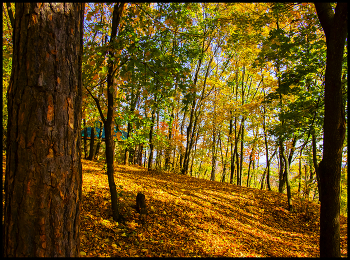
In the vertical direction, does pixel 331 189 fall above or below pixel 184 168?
above

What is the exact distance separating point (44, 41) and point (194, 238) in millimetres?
4513

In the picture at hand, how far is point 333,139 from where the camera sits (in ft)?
10.7

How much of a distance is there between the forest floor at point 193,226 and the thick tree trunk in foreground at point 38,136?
1.92m

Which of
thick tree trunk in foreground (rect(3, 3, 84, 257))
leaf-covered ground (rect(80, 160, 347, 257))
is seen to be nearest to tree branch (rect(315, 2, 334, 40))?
thick tree trunk in foreground (rect(3, 3, 84, 257))

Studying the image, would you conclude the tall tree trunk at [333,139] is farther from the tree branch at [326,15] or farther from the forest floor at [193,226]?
the forest floor at [193,226]

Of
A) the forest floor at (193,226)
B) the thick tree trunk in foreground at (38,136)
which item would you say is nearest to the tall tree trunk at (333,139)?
the forest floor at (193,226)

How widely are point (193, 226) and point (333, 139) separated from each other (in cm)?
362

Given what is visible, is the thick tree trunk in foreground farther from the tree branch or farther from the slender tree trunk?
the tree branch

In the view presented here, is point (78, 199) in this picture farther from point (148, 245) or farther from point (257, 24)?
point (257, 24)

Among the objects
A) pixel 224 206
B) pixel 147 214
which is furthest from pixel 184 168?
pixel 147 214

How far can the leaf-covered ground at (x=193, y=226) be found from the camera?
3820mm

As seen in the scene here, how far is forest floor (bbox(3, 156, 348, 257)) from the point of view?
3.81m

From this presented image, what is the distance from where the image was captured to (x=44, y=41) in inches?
61.3

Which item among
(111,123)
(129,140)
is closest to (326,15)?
(111,123)
